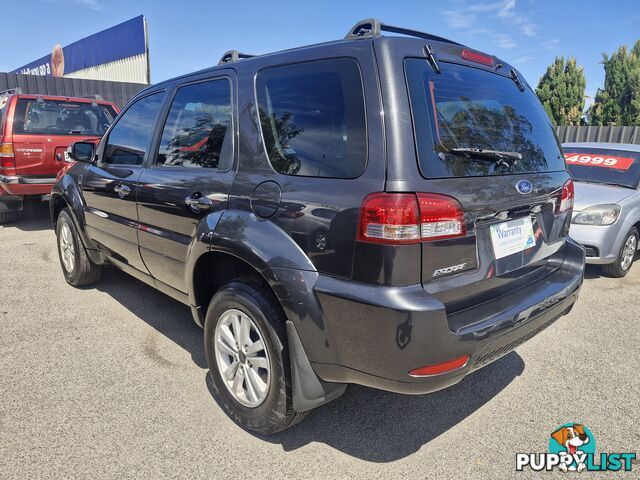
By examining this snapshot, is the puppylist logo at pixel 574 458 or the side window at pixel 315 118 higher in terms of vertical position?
the side window at pixel 315 118

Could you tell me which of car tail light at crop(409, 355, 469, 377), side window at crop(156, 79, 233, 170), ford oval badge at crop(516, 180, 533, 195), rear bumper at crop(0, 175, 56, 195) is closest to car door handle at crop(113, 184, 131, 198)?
side window at crop(156, 79, 233, 170)

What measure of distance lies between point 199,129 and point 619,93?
20493mm

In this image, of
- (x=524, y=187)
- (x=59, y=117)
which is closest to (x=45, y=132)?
(x=59, y=117)

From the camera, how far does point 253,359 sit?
2.39 m

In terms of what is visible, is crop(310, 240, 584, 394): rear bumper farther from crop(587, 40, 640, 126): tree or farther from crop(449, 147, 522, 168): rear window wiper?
crop(587, 40, 640, 126): tree

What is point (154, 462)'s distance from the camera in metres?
2.23

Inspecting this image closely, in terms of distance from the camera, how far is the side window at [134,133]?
3.30m

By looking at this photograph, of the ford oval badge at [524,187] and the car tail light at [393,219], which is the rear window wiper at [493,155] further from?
the car tail light at [393,219]

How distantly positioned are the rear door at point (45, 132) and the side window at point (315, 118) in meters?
5.06

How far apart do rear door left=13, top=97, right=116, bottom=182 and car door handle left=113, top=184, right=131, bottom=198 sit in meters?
3.54

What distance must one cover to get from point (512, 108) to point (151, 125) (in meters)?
2.35

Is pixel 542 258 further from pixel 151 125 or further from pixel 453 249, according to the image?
pixel 151 125

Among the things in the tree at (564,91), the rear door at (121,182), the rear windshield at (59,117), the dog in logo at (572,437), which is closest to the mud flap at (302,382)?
the dog in logo at (572,437)

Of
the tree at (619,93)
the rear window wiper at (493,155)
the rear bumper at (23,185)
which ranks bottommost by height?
the rear bumper at (23,185)
